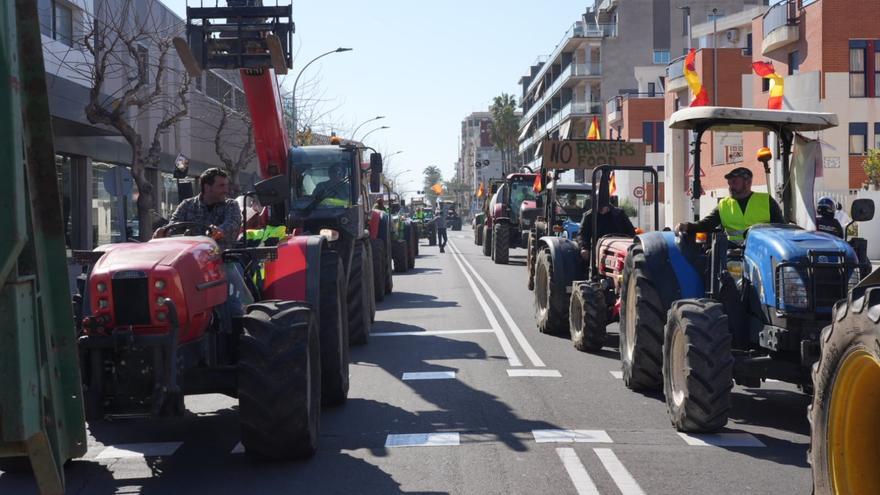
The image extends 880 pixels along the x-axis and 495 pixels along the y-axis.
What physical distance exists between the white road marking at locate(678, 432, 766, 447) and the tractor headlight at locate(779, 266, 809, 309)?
3.41ft

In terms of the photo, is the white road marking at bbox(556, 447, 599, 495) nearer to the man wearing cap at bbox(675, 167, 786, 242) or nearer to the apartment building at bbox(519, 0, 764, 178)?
the man wearing cap at bbox(675, 167, 786, 242)

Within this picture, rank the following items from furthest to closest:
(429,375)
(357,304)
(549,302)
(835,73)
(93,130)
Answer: (835,73) → (93,130) → (549,302) → (357,304) → (429,375)

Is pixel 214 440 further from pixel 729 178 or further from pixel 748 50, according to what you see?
pixel 748 50

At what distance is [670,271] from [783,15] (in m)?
33.2

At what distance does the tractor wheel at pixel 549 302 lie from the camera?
1416 cm

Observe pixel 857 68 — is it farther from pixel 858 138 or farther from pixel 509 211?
pixel 509 211

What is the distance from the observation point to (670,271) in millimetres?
9531

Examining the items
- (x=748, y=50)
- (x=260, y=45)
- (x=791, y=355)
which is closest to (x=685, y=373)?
(x=791, y=355)

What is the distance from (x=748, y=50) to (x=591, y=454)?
4948 centimetres

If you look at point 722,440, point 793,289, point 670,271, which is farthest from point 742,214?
point 722,440

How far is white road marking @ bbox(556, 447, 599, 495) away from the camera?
6.49m

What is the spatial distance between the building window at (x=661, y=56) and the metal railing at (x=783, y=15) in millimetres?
40271

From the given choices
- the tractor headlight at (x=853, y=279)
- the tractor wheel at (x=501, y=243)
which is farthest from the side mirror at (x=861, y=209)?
the tractor wheel at (x=501, y=243)

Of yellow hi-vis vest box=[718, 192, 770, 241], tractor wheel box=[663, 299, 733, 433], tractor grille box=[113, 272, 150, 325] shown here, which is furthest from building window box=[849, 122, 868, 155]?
tractor grille box=[113, 272, 150, 325]
